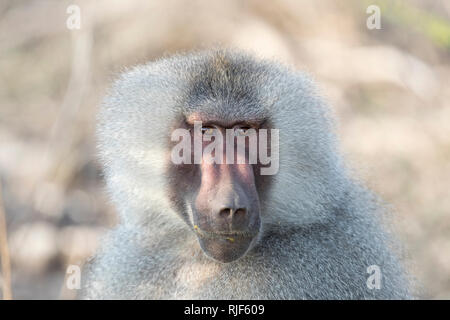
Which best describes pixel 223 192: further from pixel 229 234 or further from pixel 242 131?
pixel 242 131

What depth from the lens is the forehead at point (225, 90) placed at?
2.55 metres

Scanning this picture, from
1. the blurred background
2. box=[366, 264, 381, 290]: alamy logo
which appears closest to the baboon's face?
box=[366, 264, 381, 290]: alamy logo

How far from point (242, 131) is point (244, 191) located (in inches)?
12.4

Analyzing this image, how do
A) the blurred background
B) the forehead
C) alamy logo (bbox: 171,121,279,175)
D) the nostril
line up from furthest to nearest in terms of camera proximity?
the blurred background, the forehead, alamy logo (bbox: 171,121,279,175), the nostril

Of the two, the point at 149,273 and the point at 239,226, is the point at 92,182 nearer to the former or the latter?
the point at 149,273

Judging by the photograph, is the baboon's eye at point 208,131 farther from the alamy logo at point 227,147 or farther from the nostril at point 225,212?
the nostril at point 225,212

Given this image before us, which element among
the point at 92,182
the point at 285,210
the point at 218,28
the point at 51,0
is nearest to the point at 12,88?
the point at 51,0

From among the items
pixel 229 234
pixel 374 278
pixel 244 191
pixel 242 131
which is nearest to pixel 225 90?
pixel 242 131

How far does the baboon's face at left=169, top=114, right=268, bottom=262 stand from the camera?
2.27 m

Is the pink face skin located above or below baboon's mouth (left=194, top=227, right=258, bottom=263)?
above

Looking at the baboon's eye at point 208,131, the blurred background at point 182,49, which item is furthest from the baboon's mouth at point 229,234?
the blurred background at point 182,49

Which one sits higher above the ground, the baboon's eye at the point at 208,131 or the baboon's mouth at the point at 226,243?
the baboon's eye at the point at 208,131

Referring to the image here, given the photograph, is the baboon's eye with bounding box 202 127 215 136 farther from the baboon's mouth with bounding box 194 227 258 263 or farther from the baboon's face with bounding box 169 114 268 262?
the baboon's mouth with bounding box 194 227 258 263
